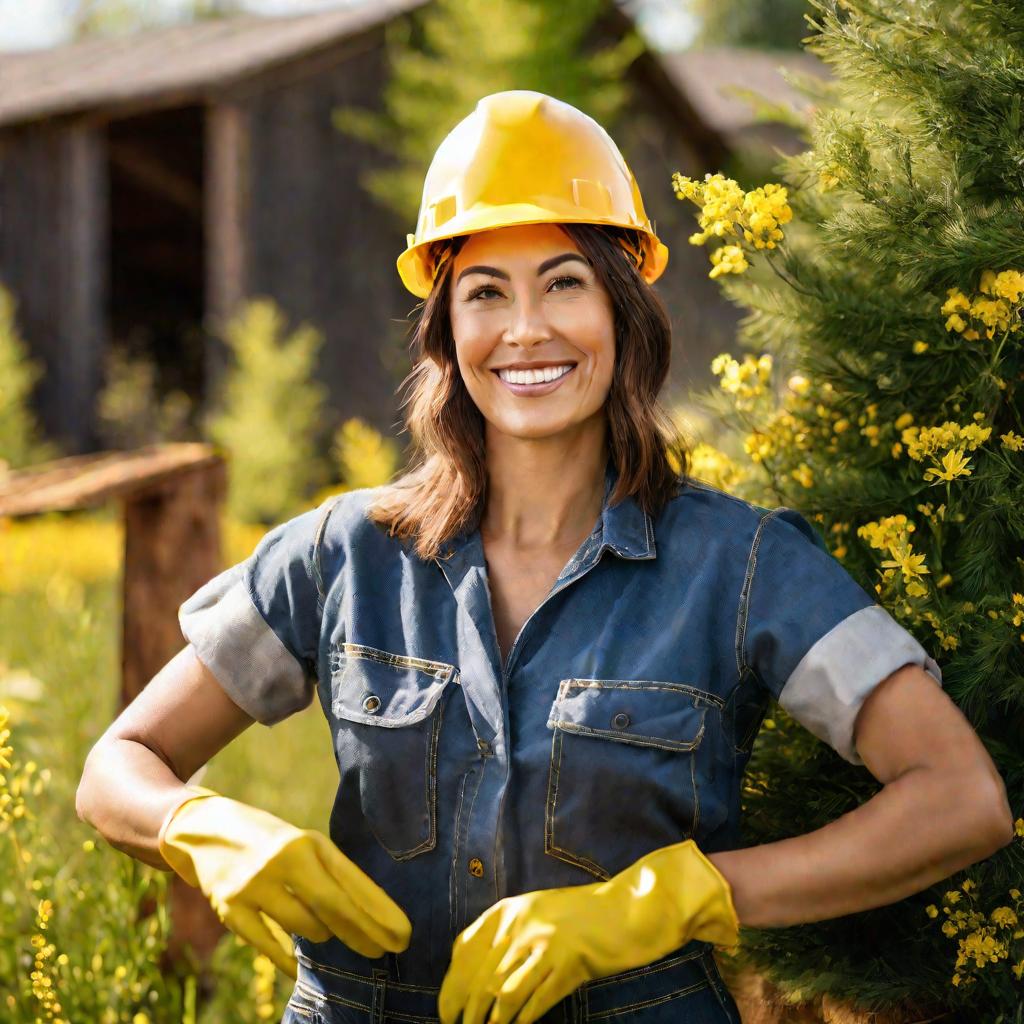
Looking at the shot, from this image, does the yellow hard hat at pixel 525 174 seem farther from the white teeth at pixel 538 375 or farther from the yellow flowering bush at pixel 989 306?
the yellow flowering bush at pixel 989 306

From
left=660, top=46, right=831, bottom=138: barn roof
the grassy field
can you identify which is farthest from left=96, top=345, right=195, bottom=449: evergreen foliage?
the grassy field

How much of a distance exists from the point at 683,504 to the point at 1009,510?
51cm

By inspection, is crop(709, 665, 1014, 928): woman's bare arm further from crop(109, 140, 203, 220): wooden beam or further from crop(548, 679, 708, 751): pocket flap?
crop(109, 140, 203, 220): wooden beam

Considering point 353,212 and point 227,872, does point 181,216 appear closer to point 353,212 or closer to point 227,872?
point 353,212

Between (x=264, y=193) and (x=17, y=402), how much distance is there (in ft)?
9.10

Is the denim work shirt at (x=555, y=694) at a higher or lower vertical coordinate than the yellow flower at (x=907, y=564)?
lower

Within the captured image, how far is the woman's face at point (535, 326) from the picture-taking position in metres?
1.90

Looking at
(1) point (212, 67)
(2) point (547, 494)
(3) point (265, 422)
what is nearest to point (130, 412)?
(3) point (265, 422)

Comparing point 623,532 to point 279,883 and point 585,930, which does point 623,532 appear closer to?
point 585,930

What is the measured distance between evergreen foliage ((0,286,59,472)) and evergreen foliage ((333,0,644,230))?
3.32 meters

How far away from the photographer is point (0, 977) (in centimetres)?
278

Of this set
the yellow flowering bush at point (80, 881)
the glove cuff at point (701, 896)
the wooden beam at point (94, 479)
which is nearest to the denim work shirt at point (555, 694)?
the glove cuff at point (701, 896)

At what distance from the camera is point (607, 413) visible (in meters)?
2.01

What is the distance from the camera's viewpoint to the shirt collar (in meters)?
1.87
